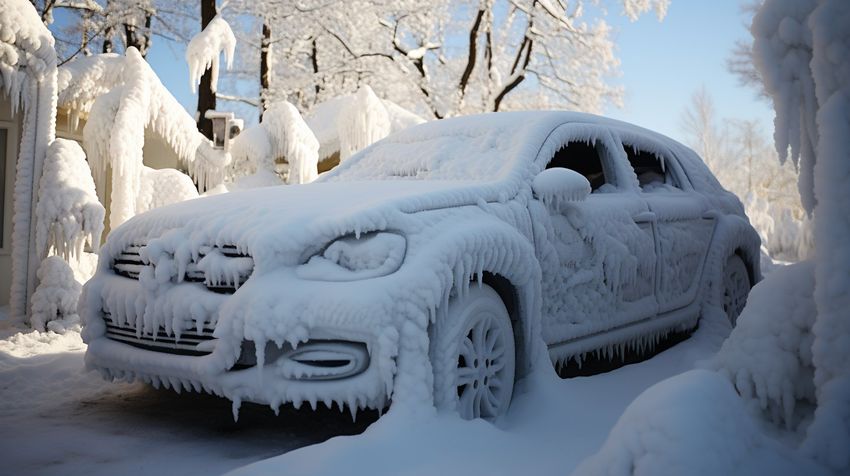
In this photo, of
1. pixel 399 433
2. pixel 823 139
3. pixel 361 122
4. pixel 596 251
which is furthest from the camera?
pixel 361 122

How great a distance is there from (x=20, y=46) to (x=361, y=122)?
853 cm

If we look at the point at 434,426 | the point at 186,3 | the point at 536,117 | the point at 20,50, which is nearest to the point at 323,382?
the point at 434,426

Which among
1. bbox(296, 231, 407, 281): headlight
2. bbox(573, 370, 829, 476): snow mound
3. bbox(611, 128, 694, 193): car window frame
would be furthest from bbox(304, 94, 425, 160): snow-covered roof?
bbox(573, 370, 829, 476): snow mound

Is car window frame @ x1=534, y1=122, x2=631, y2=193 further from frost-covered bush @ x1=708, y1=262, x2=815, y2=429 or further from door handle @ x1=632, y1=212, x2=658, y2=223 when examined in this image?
frost-covered bush @ x1=708, y1=262, x2=815, y2=429

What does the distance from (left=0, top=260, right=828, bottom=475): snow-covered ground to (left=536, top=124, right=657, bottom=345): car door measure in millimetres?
358

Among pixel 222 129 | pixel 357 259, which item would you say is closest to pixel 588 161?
pixel 357 259

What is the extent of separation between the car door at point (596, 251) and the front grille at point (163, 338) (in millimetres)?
1719

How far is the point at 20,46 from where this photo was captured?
632cm

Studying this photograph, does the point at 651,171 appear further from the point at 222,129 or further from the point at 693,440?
the point at 222,129

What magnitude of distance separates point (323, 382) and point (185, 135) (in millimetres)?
8901

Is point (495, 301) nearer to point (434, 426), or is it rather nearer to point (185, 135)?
point (434, 426)

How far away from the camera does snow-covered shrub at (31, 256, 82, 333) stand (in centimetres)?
616

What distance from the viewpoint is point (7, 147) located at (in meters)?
7.88

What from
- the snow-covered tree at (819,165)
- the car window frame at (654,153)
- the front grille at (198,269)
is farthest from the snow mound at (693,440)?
the car window frame at (654,153)
